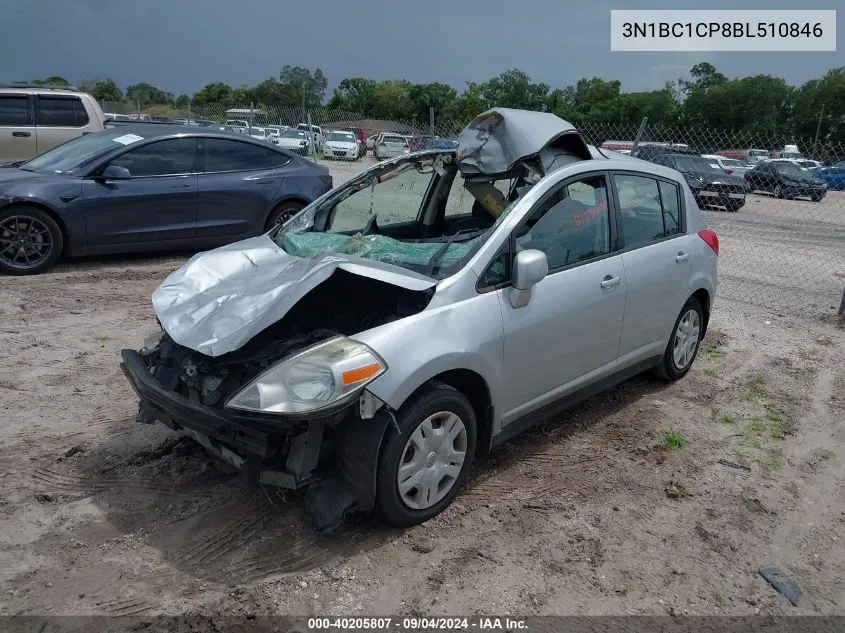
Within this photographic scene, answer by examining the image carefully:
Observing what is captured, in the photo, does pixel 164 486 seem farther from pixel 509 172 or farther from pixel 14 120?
pixel 14 120

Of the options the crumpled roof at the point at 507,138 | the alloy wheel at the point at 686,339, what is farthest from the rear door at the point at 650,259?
the crumpled roof at the point at 507,138

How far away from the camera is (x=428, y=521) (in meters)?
3.41

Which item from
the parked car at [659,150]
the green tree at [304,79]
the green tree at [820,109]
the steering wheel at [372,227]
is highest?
the green tree at [304,79]

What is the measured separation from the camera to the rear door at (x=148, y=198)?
25.0ft

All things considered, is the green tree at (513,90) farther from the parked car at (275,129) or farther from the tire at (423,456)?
the tire at (423,456)

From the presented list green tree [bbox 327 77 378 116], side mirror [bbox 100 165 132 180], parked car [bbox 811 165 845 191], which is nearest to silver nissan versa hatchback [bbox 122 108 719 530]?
side mirror [bbox 100 165 132 180]

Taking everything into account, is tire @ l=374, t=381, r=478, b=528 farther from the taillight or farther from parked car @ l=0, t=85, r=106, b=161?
parked car @ l=0, t=85, r=106, b=161

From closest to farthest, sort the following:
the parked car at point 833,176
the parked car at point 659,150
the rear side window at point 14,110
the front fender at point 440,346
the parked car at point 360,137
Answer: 1. the front fender at point 440,346
2. the rear side window at point 14,110
3. the parked car at point 659,150
4. the parked car at point 833,176
5. the parked car at point 360,137

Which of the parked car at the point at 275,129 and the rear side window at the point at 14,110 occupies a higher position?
the parked car at the point at 275,129

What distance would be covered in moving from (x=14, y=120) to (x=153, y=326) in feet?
26.0

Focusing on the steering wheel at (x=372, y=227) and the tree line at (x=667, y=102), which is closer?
the steering wheel at (x=372, y=227)

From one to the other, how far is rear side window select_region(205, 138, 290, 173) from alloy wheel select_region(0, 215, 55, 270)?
1935mm

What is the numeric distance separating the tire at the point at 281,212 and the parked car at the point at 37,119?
4.94 meters

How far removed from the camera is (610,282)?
13.7ft
